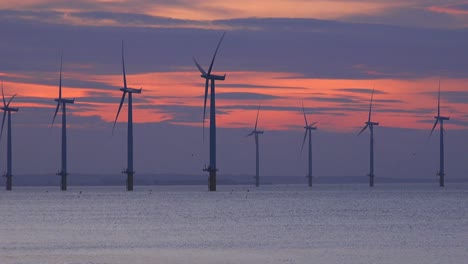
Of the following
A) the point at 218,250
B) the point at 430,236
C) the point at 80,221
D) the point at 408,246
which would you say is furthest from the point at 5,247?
the point at 80,221

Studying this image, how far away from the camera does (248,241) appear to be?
254ft

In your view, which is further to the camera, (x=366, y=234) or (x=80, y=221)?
(x=80, y=221)

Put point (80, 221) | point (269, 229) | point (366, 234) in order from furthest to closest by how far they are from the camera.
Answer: point (80, 221)
point (269, 229)
point (366, 234)

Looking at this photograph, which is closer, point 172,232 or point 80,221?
point 172,232

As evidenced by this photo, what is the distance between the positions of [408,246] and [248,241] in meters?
11.0

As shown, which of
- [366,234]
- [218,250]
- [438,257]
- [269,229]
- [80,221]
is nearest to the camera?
[438,257]

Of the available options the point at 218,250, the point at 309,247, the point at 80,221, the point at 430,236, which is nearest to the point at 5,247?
the point at 218,250

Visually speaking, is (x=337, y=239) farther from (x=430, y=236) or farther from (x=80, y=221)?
(x=80, y=221)

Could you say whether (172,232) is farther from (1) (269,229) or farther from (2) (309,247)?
(2) (309,247)

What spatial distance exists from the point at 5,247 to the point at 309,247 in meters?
17.6

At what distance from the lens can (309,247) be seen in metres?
70.9

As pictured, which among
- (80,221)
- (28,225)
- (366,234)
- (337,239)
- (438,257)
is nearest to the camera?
(438,257)

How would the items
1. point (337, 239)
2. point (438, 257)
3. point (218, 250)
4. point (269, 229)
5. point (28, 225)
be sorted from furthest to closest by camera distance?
point (28, 225) < point (269, 229) < point (337, 239) < point (218, 250) < point (438, 257)

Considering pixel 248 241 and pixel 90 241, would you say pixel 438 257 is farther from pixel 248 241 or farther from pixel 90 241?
pixel 90 241
